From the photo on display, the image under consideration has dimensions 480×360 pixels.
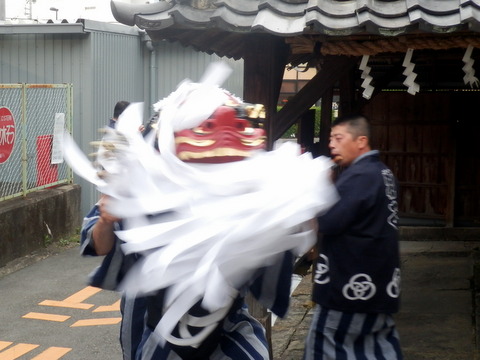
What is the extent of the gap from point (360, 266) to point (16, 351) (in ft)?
11.0

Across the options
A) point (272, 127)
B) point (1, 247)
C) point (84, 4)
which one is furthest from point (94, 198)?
point (84, 4)

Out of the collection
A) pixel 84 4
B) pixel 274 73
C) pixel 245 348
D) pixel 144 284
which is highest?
pixel 84 4

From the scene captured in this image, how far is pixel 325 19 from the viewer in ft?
15.1

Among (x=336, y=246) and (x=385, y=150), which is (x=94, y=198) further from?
(x=336, y=246)

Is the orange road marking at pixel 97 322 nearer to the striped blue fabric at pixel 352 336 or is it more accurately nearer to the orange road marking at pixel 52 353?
the orange road marking at pixel 52 353

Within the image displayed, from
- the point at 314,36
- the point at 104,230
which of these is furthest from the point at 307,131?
the point at 104,230

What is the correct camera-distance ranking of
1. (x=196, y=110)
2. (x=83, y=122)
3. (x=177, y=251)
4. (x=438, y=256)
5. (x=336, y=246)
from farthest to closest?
(x=83, y=122)
(x=438, y=256)
(x=336, y=246)
(x=196, y=110)
(x=177, y=251)

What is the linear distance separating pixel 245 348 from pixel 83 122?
8.82 meters

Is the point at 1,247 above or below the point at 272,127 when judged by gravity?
below

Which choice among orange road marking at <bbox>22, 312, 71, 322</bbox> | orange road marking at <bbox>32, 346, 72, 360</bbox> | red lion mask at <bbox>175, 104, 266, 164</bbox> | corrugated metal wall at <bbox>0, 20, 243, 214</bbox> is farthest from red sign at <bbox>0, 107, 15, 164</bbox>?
red lion mask at <bbox>175, 104, 266, 164</bbox>

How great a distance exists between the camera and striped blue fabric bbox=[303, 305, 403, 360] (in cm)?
436

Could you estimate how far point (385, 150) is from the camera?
11.2 metres

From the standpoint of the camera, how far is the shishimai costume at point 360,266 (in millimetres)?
4242

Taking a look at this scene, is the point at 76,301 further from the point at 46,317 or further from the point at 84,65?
the point at 84,65
